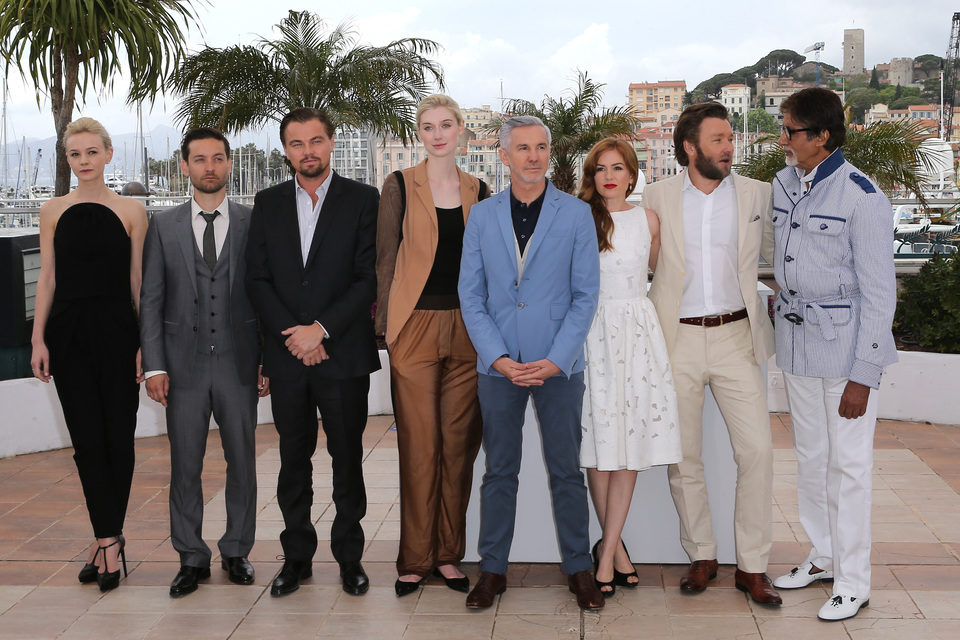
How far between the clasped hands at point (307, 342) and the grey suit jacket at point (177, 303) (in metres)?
0.24

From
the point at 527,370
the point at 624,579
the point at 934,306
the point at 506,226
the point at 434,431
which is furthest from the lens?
the point at 934,306

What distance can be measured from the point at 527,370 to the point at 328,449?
0.88 m

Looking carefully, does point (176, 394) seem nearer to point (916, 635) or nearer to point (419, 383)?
point (419, 383)

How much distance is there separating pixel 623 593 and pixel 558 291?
119 centimetres

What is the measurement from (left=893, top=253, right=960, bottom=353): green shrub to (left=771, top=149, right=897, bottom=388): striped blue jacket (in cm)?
363

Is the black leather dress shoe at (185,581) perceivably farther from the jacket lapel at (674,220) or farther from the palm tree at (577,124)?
the palm tree at (577,124)

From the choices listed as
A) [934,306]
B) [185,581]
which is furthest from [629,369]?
[934,306]

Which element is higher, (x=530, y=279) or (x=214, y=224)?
(x=214, y=224)

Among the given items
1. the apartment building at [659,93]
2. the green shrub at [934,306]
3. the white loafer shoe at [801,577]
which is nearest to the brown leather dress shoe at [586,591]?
the white loafer shoe at [801,577]

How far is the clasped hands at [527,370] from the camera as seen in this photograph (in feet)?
11.1

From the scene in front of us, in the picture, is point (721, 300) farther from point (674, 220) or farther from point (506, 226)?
point (506, 226)

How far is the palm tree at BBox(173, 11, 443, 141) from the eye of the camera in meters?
12.6

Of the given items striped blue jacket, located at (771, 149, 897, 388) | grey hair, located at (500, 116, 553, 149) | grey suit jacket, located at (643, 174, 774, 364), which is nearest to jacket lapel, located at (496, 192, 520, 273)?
grey hair, located at (500, 116, 553, 149)

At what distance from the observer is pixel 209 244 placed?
12.5ft
